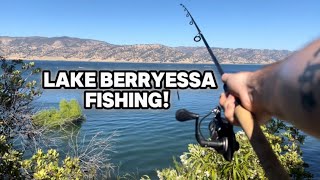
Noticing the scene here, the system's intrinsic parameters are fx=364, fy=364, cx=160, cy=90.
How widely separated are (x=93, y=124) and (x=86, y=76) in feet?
69.4

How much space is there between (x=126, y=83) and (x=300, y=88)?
609 inches

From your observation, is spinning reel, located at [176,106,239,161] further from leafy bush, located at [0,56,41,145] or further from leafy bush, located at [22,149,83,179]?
leafy bush, located at [0,56,41,145]

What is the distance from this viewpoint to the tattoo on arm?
888 mm

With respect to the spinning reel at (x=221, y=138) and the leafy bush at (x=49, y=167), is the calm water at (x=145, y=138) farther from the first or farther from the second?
the spinning reel at (x=221, y=138)

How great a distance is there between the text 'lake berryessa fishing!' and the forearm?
1249cm

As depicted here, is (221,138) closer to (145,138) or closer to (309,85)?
(309,85)

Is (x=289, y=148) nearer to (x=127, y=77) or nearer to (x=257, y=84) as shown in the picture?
(x=257, y=84)

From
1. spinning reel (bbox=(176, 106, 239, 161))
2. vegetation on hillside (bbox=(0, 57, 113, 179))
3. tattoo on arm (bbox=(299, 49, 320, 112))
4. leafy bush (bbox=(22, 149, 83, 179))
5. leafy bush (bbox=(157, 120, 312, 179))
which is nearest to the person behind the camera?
tattoo on arm (bbox=(299, 49, 320, 112))

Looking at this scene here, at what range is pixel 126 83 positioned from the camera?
53.4ft

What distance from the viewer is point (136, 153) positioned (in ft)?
80.9

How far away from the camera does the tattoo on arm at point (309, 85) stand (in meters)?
0.89

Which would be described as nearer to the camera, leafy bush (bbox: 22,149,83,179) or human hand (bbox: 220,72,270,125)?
human hand (bbox: 220,72,270,125)

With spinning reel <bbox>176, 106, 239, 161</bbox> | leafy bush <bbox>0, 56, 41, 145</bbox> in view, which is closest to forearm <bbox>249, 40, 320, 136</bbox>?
spinning reel <bbox>176, 106, 239, 161</bbox>

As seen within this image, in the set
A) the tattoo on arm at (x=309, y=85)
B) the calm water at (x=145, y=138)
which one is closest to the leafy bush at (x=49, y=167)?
the tattoo on arm at (x=309, y=85)
